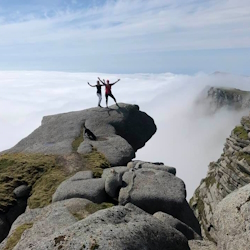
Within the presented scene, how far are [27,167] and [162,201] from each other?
17087 millimetres

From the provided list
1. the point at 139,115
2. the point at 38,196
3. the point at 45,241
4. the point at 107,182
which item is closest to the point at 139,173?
the point at 107,182

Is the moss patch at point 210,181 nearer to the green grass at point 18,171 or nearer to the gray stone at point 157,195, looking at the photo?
the green grass at point 18,171

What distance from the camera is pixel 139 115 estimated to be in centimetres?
5284

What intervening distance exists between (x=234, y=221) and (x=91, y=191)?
1379cm

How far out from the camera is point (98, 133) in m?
45.3

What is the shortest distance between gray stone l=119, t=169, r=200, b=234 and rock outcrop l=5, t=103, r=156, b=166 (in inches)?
403

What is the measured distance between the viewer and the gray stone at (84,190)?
2541 cm

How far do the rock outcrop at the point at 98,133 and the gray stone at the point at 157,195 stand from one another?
33.6 feet

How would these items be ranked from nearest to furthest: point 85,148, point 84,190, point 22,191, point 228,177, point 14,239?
point 14,239 < point 84,190 < point 22,191 < point 85,148 < point 228,177

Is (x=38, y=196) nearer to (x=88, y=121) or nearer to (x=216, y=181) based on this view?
(x=88, y=121)

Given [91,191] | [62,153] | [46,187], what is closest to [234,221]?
[91,191]

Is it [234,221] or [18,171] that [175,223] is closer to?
[234,221]

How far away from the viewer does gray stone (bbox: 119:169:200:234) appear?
24516mm

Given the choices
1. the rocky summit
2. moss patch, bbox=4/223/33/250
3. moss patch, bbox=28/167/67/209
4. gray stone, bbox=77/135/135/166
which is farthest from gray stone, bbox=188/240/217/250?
gray stone, bbox=77/135/135/166
